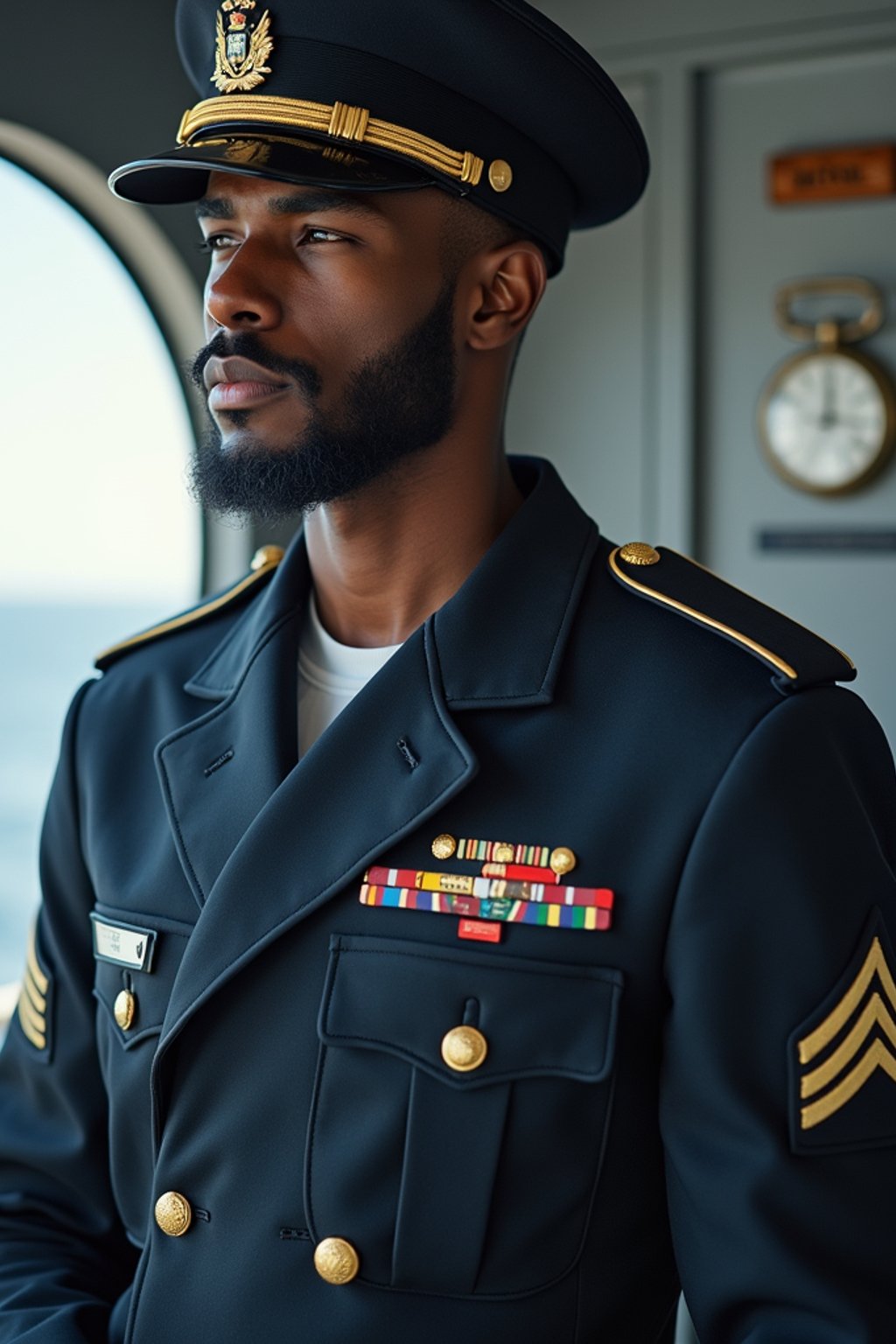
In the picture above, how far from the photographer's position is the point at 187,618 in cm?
148

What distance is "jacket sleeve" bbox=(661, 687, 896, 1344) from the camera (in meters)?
0.98

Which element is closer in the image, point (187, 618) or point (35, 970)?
point (35, 970)

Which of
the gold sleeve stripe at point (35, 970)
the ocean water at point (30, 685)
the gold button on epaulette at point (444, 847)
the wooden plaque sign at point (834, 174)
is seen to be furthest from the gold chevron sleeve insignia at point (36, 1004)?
the ocean water at point (30, 685)

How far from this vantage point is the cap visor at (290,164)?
1131mm

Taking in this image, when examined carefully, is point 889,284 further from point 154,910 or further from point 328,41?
point 154,910

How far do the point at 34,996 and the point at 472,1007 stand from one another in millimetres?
524

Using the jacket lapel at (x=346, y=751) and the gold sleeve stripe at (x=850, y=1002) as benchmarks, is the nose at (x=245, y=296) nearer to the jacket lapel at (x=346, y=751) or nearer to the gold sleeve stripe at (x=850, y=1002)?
the jacket lapel at (x=346, y=751)

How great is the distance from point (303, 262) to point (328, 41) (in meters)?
0.22

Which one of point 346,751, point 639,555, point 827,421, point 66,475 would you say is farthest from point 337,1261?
point 66,475

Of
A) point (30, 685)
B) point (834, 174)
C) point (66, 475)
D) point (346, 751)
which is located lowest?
point (30, 685)

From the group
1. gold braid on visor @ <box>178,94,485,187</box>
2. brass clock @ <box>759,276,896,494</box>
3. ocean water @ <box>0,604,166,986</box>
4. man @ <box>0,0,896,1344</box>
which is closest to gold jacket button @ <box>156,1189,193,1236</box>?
man @ <box>0,0,896,1344</box>

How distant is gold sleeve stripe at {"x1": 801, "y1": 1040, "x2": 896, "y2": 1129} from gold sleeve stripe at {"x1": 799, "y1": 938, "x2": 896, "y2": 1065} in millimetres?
32

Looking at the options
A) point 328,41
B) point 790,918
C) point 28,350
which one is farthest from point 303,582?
point 28,350

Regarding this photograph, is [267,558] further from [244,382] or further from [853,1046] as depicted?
[853,1046]
